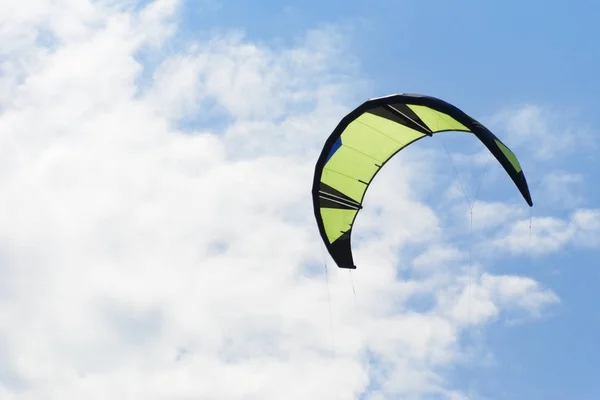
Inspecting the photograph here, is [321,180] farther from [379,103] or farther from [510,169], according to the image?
[510,169]

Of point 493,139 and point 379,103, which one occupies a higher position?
point 379,103

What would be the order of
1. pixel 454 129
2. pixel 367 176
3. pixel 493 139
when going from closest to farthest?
pixel 493 139, pixel 454 129, pixel 367 176

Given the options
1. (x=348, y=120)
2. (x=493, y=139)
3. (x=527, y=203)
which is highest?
(x=348, y=120)

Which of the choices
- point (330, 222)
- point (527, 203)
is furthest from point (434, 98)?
point (330, 222)

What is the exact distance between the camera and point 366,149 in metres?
20.2

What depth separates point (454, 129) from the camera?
19.0 m

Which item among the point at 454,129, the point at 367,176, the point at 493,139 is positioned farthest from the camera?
the point at 367,176

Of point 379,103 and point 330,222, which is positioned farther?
point 330,222

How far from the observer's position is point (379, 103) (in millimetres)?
18594

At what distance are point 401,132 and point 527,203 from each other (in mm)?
3676

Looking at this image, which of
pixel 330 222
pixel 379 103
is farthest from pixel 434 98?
pixel 330 222

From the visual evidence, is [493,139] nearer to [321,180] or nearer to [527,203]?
[527,203]

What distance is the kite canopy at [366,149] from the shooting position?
58.9 feet

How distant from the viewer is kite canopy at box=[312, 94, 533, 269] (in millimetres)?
17953
